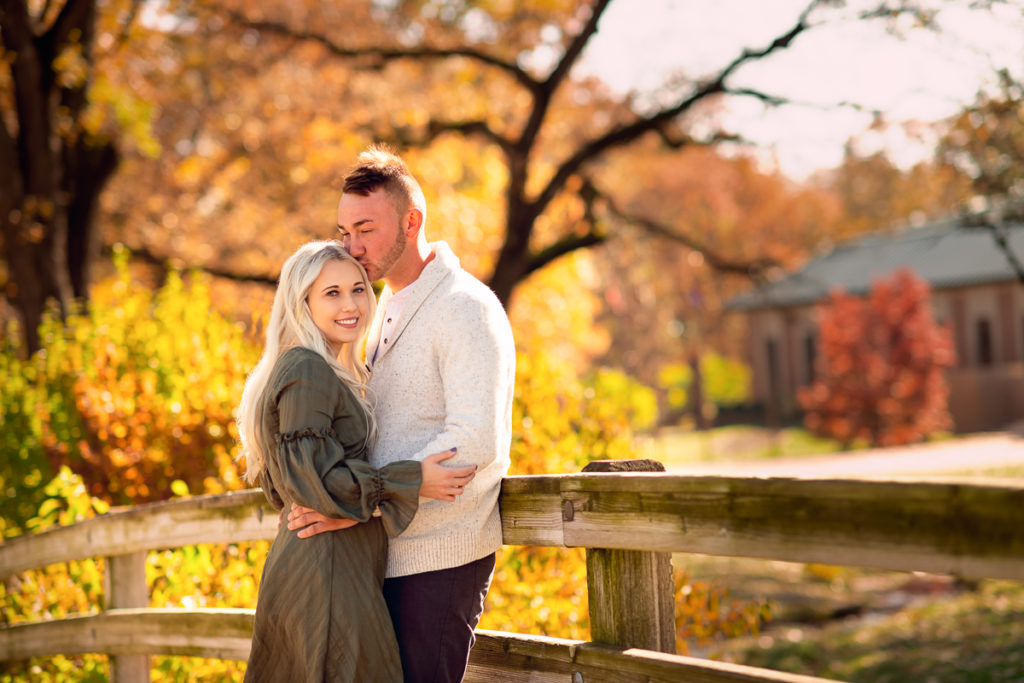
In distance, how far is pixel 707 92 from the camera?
11992mm

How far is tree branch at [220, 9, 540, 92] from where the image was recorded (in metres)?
12.8

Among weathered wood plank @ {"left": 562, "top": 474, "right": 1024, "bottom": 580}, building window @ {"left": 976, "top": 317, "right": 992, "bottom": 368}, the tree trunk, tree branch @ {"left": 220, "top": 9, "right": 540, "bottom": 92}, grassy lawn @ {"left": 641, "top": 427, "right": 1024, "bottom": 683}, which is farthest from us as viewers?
building window @ {"left": 976, "top": 317, "right": 992, "bottom": 368}

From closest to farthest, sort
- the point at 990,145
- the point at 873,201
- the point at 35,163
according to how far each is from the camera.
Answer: the point at 990,145
the point at 35,163
the point at 873,201

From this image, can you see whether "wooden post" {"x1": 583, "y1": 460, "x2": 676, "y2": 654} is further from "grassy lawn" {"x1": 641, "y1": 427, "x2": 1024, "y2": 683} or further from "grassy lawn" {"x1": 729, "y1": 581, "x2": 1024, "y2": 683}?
"grassy lawn" {"x1": 729, "y1": 581, "x2": 1024, "y2": 683}

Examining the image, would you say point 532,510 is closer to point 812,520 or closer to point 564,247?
point 812,520

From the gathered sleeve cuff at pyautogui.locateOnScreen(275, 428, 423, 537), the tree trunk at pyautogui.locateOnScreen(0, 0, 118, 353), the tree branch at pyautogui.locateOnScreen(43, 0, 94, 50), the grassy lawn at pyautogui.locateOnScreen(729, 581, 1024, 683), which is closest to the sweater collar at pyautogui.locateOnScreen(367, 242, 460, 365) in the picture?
the gathered sleeve cuff at pyautogui.locateOnScreen(275, 428, 423, 537)

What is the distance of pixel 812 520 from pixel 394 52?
12188mm

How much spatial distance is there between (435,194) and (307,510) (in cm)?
1571

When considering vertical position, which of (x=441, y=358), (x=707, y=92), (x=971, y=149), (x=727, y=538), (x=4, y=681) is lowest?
(x=4, y=681)

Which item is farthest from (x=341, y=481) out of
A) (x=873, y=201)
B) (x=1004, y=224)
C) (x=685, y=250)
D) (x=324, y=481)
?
(x=873, y=201)

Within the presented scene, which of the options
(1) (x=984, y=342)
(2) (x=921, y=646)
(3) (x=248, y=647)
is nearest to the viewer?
(3) (x=248, y=647)

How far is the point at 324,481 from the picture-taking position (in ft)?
9.19

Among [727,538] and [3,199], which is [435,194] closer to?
[3,199]

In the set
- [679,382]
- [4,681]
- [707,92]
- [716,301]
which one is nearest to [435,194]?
[707,92]
